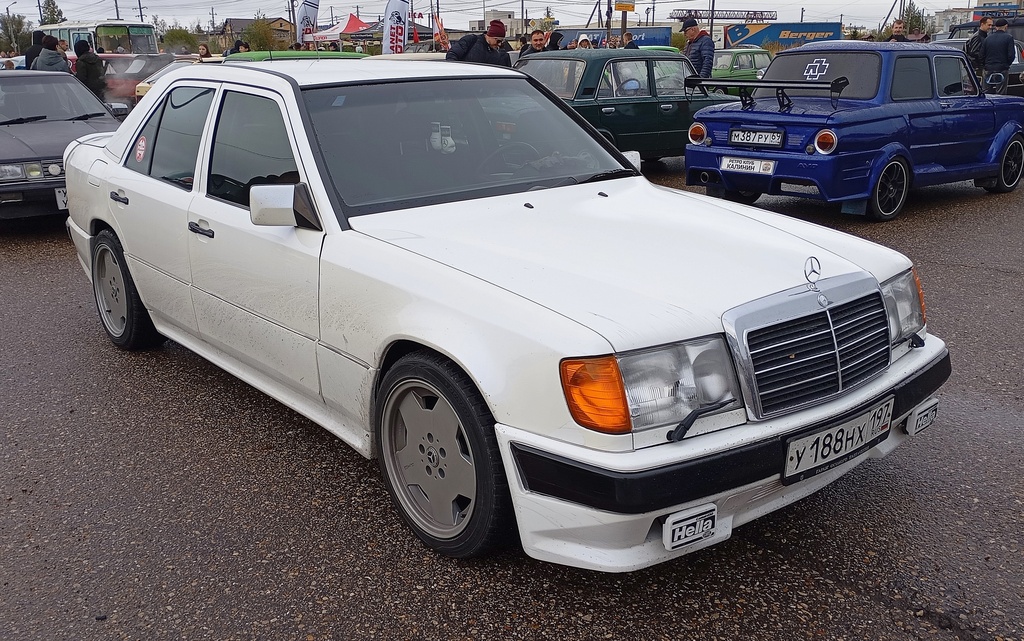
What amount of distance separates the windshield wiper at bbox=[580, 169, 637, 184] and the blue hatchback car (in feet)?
12.8

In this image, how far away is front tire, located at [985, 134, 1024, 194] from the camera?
383 inches

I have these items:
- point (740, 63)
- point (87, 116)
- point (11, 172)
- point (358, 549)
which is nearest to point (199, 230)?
point (358, 549)

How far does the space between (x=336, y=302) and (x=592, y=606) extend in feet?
4.28

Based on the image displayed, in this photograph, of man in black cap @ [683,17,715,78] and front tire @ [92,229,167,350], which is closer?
front tire @ [92,229,167,350]

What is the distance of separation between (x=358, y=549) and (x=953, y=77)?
26.9ft

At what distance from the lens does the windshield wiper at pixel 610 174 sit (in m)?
3.86

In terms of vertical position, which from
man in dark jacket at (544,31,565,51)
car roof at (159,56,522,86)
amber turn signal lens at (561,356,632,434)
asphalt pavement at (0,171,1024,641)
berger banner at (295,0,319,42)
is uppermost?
berger banner at (295,0,319,42)

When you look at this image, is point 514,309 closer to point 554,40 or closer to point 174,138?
point 174,138

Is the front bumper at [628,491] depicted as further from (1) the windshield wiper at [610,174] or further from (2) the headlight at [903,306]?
(1) the windshield wiper at [610,174]

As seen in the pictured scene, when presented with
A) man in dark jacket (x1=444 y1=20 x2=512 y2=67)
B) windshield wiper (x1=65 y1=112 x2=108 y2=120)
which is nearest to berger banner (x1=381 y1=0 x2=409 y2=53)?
man in dark jacket (x1=444 y1=20 x2=512 y2=67)

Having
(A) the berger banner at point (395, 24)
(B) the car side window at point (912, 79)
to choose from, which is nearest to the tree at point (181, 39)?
(A) the berger banner at point (395, 24)

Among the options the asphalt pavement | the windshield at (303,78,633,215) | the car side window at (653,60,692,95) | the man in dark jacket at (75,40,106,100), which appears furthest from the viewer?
the man in dark jacket at (75,40,106,100)

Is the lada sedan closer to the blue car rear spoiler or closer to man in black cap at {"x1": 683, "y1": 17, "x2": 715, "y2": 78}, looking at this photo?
the blue car rear spoiler

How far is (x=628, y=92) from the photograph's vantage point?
414 inches
